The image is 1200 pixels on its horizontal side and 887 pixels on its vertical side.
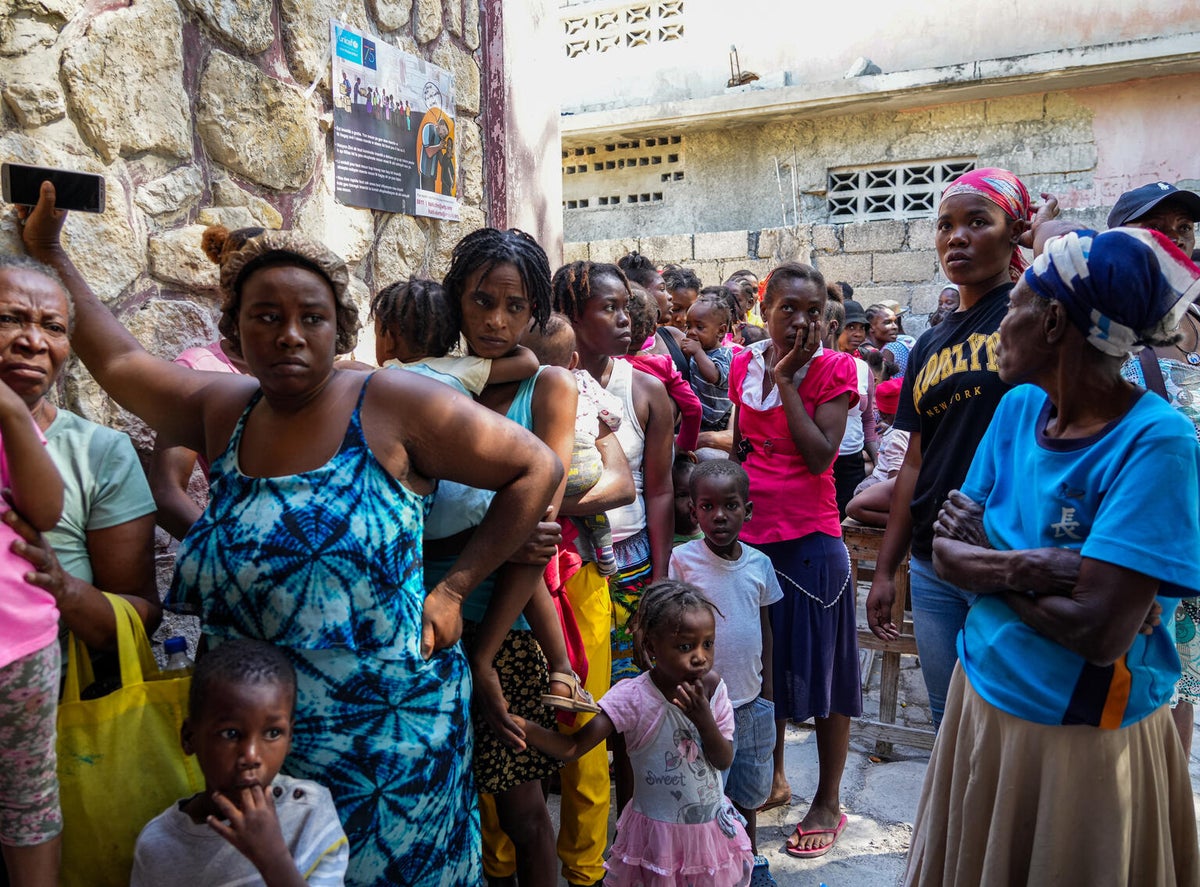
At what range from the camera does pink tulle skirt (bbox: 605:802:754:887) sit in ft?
8.16

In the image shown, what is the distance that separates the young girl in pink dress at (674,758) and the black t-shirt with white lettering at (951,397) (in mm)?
739

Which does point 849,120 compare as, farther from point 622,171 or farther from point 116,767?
point 116,767

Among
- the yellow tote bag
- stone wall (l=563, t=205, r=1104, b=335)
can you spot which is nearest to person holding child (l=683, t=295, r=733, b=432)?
the yellow tote bag

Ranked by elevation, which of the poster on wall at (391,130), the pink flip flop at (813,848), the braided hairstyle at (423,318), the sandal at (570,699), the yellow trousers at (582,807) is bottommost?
the pink flip flop at (813,848)

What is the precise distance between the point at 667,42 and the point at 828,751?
11.2 m

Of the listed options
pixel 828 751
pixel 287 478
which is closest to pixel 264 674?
pixel 287 478

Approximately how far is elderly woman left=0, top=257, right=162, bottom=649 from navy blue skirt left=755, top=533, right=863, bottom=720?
222 centimetres

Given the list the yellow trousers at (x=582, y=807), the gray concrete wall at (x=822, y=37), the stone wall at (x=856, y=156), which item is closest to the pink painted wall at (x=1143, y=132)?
the stone wall at (x=856, y=156)

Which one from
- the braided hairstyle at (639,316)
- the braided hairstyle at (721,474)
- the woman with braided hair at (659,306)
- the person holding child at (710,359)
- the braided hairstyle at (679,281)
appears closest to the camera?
the braided hairstyle at (721,474)

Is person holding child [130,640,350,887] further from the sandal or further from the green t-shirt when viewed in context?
the sandal

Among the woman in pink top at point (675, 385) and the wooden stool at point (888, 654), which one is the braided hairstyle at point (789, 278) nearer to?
the woman in pink top at point (675, 385)

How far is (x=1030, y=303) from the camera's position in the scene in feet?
6.69

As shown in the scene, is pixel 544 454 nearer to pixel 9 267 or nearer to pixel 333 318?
pixel 333 318

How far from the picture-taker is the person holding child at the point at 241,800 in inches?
66.4
